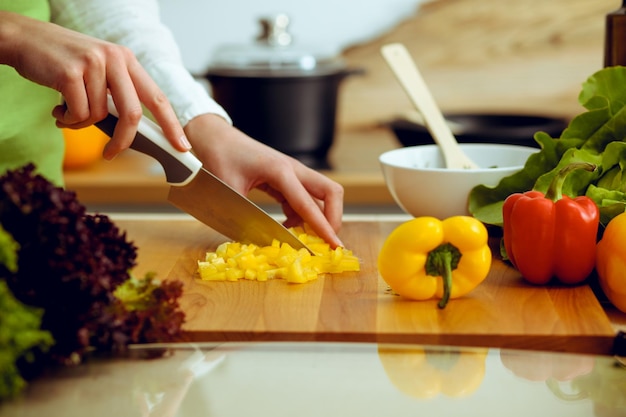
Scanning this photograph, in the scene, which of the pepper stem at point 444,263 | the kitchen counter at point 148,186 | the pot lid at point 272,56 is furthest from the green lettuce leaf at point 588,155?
the pot lid at point 272,56

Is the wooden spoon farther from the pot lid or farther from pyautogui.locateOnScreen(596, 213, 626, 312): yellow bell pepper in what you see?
the pot lid

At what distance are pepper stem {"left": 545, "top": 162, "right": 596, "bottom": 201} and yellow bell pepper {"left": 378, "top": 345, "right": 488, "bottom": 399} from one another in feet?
1.11

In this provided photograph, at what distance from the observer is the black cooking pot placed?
2.32 meters

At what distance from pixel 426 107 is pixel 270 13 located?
1283mm

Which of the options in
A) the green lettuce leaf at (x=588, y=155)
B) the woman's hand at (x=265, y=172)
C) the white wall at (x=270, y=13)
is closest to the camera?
the green lettuce leaf at (x=588, y=155)

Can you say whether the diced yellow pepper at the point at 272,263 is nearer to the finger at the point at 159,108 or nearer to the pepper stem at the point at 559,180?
the finger at the point at 159,108

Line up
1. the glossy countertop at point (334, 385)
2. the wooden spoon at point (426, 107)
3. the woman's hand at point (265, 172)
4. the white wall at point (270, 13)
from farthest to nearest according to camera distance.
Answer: the white wall at point (270, 13)
the wooden spoon at point (426, 107)
the woman's hand at point (265, 172)
the glossy countertop at point (334, 385)

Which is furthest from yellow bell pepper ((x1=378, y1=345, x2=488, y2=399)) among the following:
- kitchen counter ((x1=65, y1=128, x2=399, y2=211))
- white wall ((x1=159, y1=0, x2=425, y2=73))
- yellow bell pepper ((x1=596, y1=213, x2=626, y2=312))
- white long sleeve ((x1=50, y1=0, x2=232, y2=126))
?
white wall ((x1=159, y1=0, x2=425, y2=73))

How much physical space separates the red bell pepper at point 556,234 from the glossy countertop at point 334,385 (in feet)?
0.80

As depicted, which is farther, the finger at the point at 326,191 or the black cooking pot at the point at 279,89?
the black cooking pot at the point at 279,89

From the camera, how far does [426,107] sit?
1693 millimetres

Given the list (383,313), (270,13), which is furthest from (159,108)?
(270,13)

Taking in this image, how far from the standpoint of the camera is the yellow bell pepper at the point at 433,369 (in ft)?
2.95

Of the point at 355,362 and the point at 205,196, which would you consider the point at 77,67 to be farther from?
the point at 355,362
